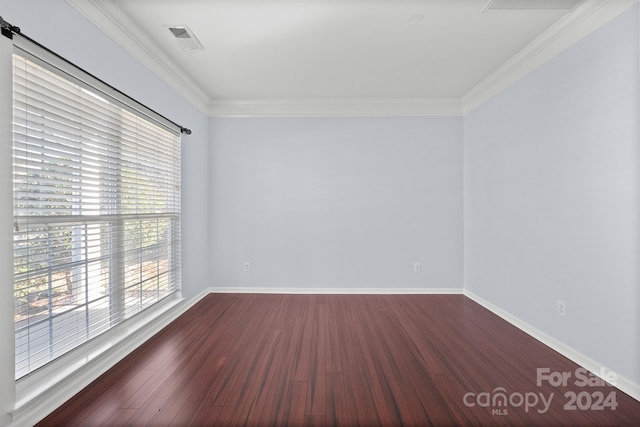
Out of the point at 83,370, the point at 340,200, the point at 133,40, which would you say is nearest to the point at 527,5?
the point at 340,200

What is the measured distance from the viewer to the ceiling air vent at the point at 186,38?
8.40 feet

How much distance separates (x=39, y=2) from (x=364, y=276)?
13.4 feet

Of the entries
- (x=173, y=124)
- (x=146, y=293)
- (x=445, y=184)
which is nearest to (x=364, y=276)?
(x=445, y=184)

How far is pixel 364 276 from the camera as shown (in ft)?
14.1

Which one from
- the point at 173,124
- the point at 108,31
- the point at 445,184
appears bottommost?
the point at 445,184

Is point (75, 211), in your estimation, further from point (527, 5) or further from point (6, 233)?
point (527, 5)

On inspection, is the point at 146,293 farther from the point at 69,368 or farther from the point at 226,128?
the point at 226,128

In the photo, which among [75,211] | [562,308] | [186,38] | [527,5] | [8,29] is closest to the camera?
[8,29]

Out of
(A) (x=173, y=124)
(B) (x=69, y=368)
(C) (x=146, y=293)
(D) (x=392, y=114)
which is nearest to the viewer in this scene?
(B) (x=69, y=368)

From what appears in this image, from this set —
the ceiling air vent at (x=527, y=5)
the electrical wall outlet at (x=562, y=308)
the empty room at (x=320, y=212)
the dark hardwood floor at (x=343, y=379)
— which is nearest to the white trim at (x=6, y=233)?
the empty room at (x=320, y=212)

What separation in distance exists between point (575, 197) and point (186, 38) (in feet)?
12.0

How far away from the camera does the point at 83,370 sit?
2062 millimetres

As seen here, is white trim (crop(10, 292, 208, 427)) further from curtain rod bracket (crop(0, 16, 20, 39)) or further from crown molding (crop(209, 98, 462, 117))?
crown molding (crop(209, 98, 462, 117))

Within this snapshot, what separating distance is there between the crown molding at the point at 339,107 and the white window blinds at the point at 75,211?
152cm
